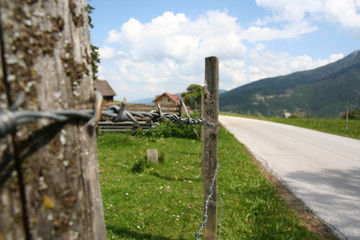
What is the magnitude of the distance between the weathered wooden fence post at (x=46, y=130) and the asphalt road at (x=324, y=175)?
4.59 m

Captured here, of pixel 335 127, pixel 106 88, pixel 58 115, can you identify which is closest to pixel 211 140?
pixel 58 115

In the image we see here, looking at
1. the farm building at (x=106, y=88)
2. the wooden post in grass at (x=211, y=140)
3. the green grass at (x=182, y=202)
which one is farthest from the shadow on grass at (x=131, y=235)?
the farm building at (x=106, y=88)

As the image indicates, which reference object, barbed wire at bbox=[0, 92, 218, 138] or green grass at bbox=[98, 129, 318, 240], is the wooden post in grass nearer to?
green grass at bbox=[98, 129, 318, 240]

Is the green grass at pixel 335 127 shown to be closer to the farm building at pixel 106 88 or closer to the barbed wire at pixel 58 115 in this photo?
the barbed wire at pixel 58 115

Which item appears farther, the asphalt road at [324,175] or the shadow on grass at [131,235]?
the asphalt road at [324,175]

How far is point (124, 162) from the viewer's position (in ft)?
26.9

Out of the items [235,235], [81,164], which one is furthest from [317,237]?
[81,164]

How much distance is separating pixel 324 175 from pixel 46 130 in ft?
27.0

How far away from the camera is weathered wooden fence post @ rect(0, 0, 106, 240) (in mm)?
846

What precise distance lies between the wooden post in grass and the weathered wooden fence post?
1.98 meters

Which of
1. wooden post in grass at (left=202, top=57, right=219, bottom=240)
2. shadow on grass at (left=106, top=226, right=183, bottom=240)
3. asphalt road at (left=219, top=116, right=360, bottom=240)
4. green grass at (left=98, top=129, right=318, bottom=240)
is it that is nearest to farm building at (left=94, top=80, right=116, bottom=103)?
asphalt road at (left=219, top=116, right=360, bottom=240)

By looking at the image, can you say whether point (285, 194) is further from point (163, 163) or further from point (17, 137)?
point (17, 137)

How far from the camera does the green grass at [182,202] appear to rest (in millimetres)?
4152

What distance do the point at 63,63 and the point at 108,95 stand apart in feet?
140
